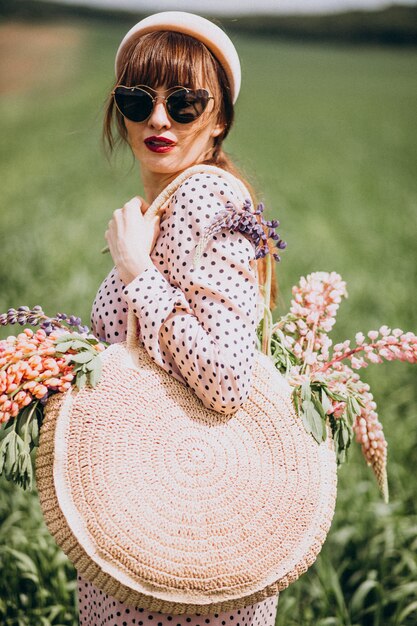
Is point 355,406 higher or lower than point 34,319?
lower

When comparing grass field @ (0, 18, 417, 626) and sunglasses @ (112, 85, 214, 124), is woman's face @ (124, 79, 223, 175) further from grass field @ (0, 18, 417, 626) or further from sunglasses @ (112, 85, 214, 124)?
grass field @ (0, 18, 417, 626)

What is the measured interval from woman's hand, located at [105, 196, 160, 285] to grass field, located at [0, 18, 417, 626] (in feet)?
1.37

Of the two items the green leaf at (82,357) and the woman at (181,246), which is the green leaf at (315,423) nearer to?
the woman at (181,246)

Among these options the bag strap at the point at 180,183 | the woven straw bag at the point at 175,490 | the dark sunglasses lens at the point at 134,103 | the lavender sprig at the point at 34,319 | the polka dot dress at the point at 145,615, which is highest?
the dark sunglasses lens at the point at 134,103

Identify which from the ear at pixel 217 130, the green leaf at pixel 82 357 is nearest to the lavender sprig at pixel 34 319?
the green leaf at pixel 82 357

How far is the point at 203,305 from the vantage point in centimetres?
157

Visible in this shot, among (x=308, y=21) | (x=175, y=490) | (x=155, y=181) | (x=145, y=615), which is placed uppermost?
(x=155, y=181)

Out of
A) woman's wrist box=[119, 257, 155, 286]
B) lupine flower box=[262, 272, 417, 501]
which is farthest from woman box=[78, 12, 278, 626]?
lupine flower box=[262, 272, 417, 501]

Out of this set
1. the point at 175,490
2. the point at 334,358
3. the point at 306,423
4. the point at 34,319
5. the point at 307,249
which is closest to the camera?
the point at 175,490

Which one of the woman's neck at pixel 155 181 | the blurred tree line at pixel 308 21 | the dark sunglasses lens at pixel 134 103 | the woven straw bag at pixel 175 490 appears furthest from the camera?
the blurred tree line at pixel 308 21

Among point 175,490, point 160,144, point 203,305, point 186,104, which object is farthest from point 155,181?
point 175,490

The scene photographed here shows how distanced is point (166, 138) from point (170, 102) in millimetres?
88

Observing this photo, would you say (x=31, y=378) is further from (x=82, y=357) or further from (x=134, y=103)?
(x=134, y=103)

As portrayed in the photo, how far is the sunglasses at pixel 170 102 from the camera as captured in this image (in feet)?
5.67
